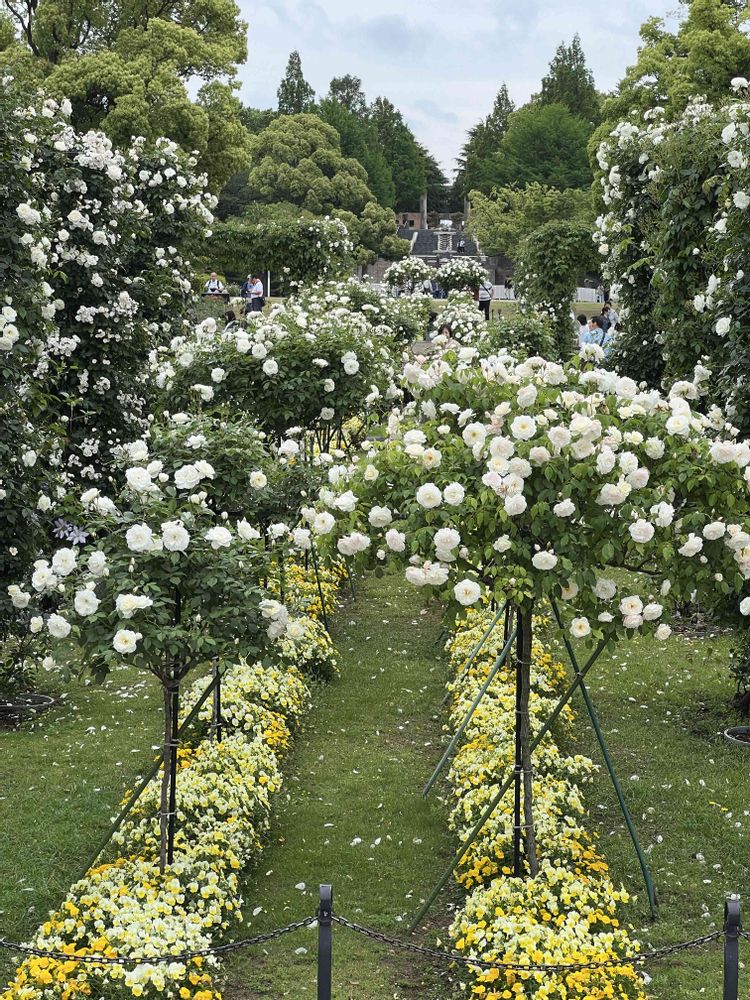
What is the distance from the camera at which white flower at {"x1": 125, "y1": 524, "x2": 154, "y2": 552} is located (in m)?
4.43

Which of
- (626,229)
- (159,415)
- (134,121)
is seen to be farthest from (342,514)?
(134,121)

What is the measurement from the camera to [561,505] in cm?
418

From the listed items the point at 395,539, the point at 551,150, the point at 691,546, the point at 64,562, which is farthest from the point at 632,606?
the point at 551,150

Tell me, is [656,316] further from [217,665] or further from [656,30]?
[656,30]

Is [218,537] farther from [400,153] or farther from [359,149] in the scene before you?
[400,153]

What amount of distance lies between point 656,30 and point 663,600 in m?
26.3

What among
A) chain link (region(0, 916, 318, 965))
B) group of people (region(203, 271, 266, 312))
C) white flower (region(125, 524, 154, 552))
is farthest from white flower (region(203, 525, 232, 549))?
group of people (region(203, 271, 266, 312))

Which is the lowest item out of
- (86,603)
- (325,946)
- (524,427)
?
(325,946)

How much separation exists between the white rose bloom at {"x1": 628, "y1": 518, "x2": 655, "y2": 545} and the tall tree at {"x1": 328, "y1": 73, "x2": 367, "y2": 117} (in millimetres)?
87091

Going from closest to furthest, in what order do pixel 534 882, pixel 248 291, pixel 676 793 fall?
pixel 534 882
pixel 676 793
pixel 248 291

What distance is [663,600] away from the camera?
459 cm

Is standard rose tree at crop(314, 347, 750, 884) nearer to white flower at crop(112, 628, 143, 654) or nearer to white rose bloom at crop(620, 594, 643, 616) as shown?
white rose bloom at crop(620, 594, 643, 616)

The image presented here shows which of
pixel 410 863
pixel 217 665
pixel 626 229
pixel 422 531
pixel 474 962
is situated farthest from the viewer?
pixel 626 229

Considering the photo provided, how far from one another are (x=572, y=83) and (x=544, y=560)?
63748 millimetres
